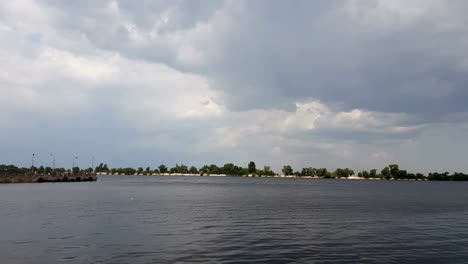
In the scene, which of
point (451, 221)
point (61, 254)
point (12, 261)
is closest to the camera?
point (12, 261)

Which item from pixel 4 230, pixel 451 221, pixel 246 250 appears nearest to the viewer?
pixel 246 250

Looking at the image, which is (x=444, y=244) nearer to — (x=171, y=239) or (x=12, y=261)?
(x=171, y=239)

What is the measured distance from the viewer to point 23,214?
200ft

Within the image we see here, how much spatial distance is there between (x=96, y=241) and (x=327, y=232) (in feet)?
80.0

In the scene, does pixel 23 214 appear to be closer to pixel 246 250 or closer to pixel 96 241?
pixel 96 241

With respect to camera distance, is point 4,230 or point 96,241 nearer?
point 96,241

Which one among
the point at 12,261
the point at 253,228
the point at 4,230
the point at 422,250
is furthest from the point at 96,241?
the point at 422,250

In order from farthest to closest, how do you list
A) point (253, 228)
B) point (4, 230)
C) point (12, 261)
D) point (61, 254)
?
point (253, 228)
point (4, 230)
point (61, 254)
point (12, 261)

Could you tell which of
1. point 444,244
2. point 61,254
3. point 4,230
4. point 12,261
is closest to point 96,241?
point 61,254

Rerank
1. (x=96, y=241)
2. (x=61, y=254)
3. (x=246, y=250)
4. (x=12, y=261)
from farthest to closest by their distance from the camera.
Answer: (x=96, y=241) → (x=246, y=250) → (x=61, y=254) → (x=12, y=261)

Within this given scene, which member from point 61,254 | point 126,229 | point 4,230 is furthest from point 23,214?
point 61,254

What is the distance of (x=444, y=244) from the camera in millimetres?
39531

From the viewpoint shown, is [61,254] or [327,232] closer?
[61,254]

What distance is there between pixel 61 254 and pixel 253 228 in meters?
22.6
